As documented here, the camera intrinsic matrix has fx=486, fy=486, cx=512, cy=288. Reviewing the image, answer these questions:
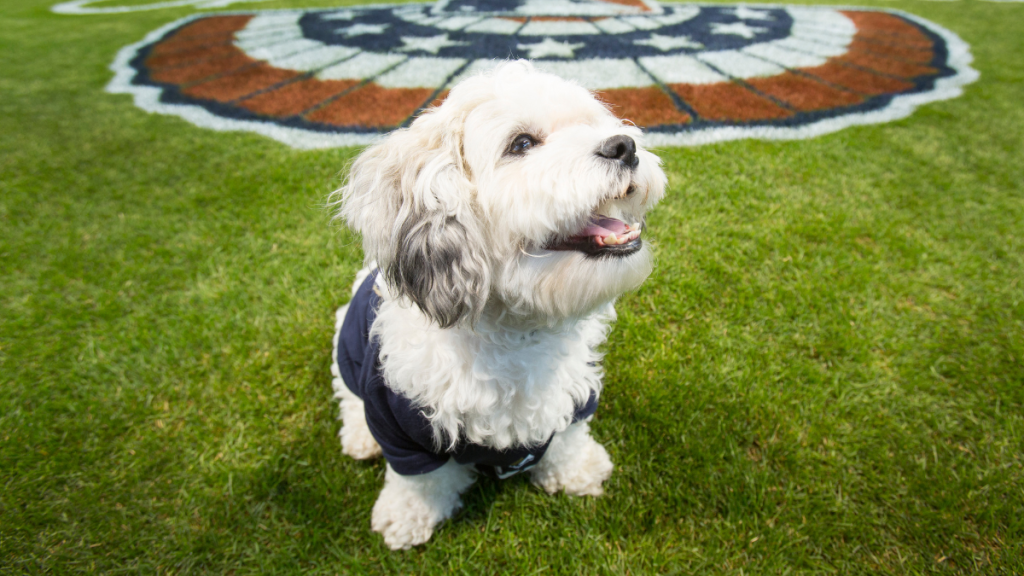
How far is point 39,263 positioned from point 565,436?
153 inches

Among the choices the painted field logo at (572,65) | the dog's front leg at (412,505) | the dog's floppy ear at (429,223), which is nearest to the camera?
the dog's floppy ear at (429,223)

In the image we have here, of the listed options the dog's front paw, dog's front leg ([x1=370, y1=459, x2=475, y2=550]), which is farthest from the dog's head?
the dog's front paw

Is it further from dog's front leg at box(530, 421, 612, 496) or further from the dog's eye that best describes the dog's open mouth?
dog's front leg at box(530, 421, 612, 496)

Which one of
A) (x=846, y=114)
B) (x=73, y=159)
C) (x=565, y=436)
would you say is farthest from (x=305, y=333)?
(x=846, y=114)

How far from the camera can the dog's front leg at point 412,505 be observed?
6.59 ft

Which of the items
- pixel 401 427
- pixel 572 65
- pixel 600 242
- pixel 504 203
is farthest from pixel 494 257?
pixel 572 65

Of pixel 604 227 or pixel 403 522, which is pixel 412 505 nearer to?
pixel 403 522

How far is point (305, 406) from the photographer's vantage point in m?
2.55

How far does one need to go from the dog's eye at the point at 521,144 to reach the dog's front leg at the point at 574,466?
1184 mm

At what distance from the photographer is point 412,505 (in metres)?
2.03

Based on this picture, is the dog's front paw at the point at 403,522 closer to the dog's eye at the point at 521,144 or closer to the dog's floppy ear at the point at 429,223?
the dog's floppy ear at the point at 429,223

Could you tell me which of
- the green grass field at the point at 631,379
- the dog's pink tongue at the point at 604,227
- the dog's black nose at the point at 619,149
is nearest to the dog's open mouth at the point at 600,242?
the dog's pink tongue at the point at 604,227

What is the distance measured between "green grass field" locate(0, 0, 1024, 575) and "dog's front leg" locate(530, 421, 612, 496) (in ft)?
0.19

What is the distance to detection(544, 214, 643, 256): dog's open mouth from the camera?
1434 millimetres
